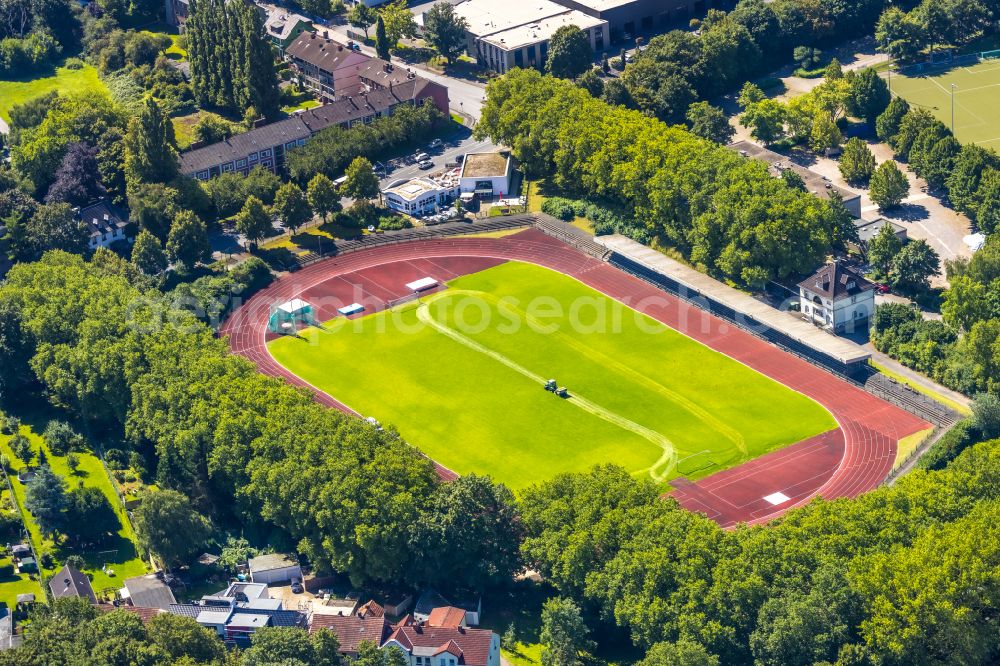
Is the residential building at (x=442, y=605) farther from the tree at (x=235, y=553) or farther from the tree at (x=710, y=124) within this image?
the tree at (x=710, y=124)

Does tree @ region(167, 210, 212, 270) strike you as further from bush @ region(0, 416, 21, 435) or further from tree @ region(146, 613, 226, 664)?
tree @ region(146, 613, 226, 664)

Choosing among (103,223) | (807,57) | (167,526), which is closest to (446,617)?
(167,526)

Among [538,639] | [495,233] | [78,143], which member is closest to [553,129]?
[495,233]

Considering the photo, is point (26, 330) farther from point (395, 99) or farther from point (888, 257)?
point (888, 257)

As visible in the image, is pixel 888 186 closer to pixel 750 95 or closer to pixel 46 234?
pixel 750 95

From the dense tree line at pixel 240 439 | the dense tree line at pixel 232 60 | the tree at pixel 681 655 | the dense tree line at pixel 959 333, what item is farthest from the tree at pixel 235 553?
the dense tree line at pixel 232 60
